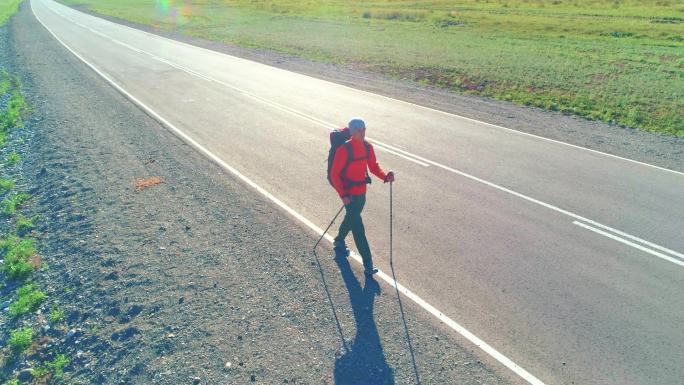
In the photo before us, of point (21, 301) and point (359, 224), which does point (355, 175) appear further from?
point (21, 301)

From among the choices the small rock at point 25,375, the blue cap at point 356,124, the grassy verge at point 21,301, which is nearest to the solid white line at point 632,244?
the blue cap at point 356,124

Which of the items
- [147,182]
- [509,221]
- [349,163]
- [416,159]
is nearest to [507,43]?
[416,159]

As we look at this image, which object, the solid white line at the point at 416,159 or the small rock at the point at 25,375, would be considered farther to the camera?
the solid white line at the point at 416,159

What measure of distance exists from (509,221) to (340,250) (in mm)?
3335

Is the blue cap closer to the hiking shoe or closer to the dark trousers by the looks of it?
the dark trousers

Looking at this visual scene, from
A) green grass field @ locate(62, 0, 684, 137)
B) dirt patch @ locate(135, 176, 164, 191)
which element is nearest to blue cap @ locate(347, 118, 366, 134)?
dirt patch @ locate(135, 176, 164, 191)

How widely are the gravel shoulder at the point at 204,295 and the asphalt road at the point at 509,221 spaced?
717 mm

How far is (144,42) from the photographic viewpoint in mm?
32000

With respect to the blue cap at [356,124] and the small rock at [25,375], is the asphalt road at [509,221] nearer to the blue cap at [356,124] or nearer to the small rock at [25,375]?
the blue cap at [356,124]

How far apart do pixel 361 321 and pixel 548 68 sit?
73.7 ft

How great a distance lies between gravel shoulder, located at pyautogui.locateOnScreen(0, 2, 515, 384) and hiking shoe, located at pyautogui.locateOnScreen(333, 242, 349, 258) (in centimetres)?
17

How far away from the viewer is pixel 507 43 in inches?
1262

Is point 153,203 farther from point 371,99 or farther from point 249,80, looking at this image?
point 249,80

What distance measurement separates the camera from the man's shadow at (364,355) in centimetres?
464
